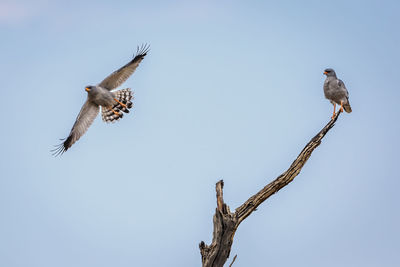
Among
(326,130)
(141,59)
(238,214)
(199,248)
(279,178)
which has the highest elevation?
(141,59)

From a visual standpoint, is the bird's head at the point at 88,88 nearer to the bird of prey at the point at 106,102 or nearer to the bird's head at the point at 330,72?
the bird of prey at the point at 106,102

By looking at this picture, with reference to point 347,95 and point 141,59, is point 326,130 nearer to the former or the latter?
point 347,95

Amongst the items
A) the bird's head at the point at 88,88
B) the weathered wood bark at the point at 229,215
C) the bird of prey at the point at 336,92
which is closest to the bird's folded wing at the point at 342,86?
the bird of prey at the point at 336,92

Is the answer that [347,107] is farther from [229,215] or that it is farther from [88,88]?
[88,88]

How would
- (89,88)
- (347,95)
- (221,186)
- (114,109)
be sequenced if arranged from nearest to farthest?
(221,186)
(347,95)
(89,88)
(114,109)

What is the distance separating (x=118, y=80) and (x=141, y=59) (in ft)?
2.58

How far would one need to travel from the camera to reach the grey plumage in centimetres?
1166

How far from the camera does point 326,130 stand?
9242 mm

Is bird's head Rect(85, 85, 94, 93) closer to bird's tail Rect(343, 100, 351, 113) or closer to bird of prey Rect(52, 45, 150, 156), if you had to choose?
bird of prey Rect(52, 45, 150, 156)

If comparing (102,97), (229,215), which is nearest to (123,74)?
(102,97)

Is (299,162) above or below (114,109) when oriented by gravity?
below

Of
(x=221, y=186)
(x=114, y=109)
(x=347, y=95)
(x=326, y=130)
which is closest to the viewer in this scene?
(x=221, y=186)

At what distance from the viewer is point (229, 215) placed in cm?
873

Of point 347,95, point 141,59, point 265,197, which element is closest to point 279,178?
point 265,197
